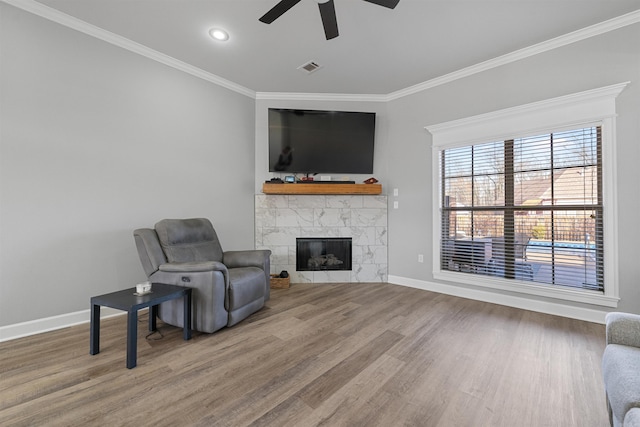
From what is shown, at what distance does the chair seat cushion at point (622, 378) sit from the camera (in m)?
0.92

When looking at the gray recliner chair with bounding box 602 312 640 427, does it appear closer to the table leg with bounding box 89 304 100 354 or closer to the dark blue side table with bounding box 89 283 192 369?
the dark blue side table with bounding box 89 283 192 369

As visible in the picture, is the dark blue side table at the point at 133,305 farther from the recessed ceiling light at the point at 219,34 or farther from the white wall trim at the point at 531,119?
the white wall trim at the point at 531,119

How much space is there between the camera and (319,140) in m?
3.98

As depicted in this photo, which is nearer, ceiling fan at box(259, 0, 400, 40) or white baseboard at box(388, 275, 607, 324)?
ceiling fan at box(259, 0, 400, 40)

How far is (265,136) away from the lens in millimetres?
4168

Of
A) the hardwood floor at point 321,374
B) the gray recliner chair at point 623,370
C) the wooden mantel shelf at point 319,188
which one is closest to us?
the gray recliner chair at point 623,370

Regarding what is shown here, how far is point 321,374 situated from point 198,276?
1288 millimetres

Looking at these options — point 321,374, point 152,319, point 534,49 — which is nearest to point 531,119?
point 534,49

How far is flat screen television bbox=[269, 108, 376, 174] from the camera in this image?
396 centimetres

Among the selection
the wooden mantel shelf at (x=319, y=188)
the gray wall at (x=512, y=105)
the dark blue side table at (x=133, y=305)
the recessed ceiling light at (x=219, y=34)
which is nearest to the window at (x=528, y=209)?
the gray wall at (x=512, y=105)

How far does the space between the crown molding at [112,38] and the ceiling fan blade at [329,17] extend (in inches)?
81.0

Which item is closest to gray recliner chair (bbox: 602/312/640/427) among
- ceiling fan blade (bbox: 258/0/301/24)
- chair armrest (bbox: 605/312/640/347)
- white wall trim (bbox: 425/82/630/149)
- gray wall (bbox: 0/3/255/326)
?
chair armrest (bbox: 605/312/640/347)

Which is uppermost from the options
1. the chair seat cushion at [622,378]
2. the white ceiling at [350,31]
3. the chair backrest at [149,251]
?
the white ceiling at [350,31]

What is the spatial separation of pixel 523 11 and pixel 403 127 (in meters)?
1.77
